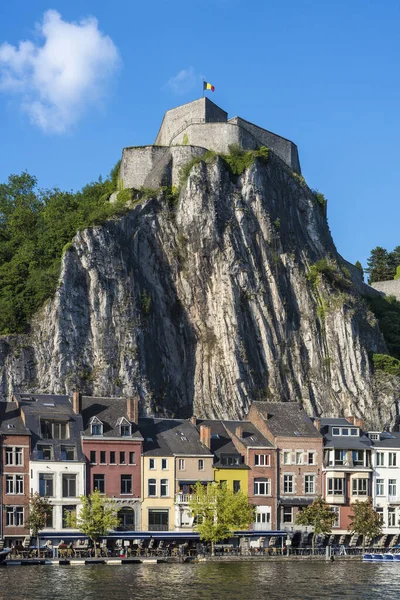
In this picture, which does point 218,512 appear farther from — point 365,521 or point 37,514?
point 365,521

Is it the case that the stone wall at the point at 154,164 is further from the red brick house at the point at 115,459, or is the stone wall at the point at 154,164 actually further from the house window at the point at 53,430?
the house window at the point at 53,430

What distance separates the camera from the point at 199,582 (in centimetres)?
6762

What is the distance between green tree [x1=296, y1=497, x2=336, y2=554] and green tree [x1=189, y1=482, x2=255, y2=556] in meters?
4.39

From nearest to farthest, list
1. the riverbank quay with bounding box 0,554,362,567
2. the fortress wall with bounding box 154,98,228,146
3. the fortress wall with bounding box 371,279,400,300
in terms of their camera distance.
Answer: the riverbank quay with bounding box 0,554,362,567 < the fortress wall with bounding box 154,98,228,146 < the fortress wall with bounding box 371,279,400,300

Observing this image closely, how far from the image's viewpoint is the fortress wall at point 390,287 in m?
158

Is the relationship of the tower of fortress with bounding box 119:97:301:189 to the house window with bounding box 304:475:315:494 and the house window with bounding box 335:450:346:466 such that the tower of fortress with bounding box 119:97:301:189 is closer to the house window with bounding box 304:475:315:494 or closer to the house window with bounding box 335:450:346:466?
the house window with bounding box 335:450:346:466

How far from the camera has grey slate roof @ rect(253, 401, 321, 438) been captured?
9369 centimetres

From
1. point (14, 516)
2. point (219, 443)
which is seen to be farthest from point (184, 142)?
point (14, 516)

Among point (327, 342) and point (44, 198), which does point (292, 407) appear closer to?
point (327, 342)

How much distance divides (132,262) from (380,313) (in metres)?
39.8

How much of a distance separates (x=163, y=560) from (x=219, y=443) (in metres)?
15.0

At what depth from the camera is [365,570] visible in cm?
7744

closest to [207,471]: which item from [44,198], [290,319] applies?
[290,319]

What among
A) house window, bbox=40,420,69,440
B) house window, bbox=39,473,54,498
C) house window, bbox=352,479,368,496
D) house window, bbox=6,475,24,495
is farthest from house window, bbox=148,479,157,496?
house window, bbox=352,479,368,496
